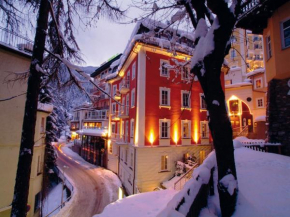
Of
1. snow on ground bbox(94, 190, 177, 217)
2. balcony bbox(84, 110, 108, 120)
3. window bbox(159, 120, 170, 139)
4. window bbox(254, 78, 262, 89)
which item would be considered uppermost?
window bbox(254, 78, 262, 89)

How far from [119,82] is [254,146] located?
20573 mm

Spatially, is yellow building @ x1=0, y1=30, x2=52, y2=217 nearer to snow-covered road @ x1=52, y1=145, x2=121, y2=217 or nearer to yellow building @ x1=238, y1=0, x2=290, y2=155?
snow-covered road @ x1=52, y1=145, x2=121, y2=217

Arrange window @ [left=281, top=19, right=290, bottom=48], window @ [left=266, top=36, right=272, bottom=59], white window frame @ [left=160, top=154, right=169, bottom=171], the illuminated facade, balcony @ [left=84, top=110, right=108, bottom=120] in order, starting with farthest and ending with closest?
1. balcony @ [left=84, top=110, right=108, bottom=120]
2. white window frame @ [left=160, top=154, right=169, bottom=171]
3. the illuminated facade
4. window @ [left=266, top=36, right=272, bottom=59]
5. window @ [left=281, top=19, right=290, bottom=48]

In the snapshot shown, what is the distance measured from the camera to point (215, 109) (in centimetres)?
381

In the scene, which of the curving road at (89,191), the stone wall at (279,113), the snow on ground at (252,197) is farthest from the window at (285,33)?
the curving road at (89,191)

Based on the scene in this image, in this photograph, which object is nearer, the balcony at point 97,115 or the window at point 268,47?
the window at point 268,47

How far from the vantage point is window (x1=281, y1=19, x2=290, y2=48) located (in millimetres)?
9355

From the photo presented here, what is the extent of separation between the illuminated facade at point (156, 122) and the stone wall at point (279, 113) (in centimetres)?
670

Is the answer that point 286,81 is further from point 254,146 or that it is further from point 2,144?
point 2,144

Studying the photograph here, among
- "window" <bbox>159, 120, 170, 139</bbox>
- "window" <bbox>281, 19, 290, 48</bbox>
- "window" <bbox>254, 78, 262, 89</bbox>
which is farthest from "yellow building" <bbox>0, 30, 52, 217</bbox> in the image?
"window" <bbox>254, 78, 262, 89</bbox>

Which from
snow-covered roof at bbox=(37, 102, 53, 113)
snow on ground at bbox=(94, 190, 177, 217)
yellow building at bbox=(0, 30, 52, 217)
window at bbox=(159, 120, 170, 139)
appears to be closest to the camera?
snow on ground at bbox=(94, 190, 177, 217)

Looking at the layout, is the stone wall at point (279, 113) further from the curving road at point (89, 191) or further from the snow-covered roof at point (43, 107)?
Result: the snow-covered roof at point (43, 107)

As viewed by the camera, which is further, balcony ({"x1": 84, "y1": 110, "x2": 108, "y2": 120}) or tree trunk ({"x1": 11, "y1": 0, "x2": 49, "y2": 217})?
balcony ({"x1": 84, "y1": 110, "x2": 108, "y2": 120})

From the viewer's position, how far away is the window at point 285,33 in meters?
9.35
